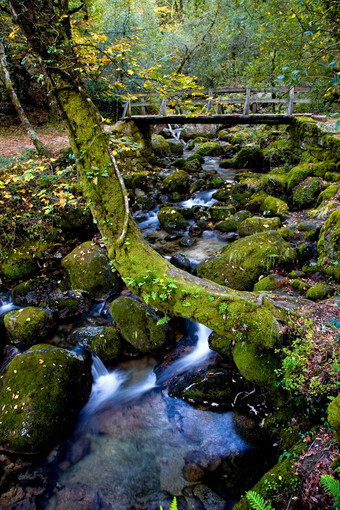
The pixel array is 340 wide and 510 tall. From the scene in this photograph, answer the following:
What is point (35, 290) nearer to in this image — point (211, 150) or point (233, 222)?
point (233, 222)

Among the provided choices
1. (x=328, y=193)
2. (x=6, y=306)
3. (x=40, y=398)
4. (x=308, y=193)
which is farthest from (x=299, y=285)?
(x=6, y=306)

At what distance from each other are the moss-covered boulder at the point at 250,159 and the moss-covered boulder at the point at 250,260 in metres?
8.64

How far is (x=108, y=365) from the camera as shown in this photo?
5.92 metres

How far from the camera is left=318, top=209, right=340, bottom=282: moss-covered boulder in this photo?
5516 millimetres

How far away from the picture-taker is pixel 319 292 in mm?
5004

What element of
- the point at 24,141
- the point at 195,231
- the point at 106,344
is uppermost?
the point at 24,141

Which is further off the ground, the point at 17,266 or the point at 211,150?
the point at 211,150

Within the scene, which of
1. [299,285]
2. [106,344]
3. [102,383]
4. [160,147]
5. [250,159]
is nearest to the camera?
[299,285]

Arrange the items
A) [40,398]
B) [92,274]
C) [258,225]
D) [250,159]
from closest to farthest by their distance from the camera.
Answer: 1. [40,398]
2. [92,274]
3. [258,225]
4. [250,159]

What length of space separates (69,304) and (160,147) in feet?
43.8

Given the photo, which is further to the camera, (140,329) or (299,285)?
(140,329)

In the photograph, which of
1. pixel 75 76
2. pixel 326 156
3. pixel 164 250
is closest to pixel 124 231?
pixel 75 76

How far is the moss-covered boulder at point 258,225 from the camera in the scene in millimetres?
8070

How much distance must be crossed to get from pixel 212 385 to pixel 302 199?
6945 millimetres
